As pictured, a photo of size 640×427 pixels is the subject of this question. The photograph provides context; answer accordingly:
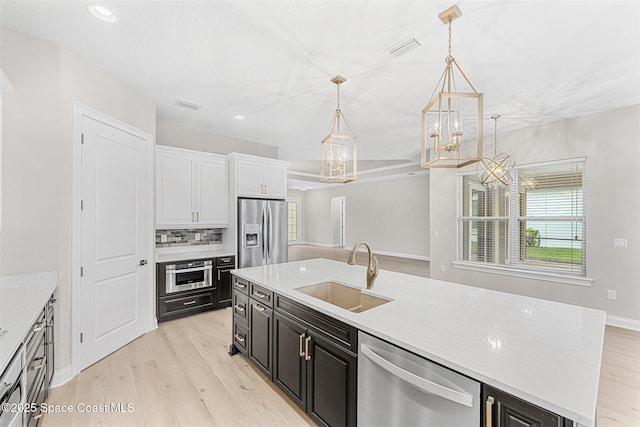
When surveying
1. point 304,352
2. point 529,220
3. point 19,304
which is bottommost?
point 304,352

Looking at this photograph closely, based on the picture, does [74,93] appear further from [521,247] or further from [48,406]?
[521,247]

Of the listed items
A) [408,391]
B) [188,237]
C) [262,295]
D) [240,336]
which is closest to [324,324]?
[408,391]

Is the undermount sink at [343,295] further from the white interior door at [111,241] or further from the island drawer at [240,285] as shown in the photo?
the white interior door at [111,241]

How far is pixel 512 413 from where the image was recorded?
94 cm

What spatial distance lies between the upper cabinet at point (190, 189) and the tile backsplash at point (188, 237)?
0.32m

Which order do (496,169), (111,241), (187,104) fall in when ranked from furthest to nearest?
(496,169)
(187,104)
(111,241)

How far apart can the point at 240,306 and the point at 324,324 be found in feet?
4.08

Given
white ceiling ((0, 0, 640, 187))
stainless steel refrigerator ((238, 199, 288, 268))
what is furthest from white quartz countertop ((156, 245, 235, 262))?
white ceiling ((0, 0, 640, 187))

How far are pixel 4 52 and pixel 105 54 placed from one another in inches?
25.2

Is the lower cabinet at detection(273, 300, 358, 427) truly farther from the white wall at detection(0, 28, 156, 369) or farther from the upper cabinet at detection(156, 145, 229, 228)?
the upper cabinet at detection(156, 145, 229, 228)

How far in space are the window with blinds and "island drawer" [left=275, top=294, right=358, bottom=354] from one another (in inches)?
172

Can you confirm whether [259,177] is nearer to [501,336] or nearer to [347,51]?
[347,51]

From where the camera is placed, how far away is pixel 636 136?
3543mm

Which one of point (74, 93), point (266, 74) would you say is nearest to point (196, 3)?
point (266, 74)
